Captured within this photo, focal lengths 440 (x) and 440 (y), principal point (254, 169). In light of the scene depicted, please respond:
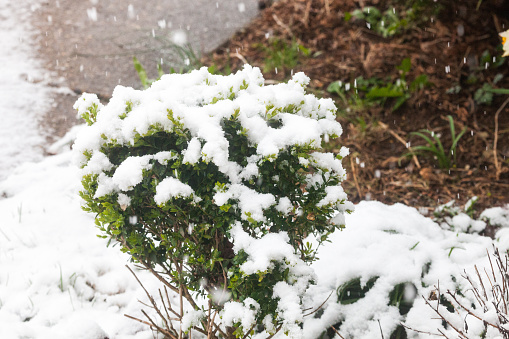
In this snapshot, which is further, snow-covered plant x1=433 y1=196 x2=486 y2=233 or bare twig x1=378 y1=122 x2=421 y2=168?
bare twig x1=378 y1=122 x2=421 y2=168

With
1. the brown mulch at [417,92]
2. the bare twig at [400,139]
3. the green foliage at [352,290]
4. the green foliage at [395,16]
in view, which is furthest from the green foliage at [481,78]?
the green foliage at [352,290]

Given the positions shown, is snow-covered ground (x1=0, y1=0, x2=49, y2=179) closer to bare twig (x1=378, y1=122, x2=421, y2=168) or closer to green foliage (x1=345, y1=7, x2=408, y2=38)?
bare twig (x1=378, y1=122, x2=421, y2=168)

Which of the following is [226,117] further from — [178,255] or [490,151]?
[490,151]

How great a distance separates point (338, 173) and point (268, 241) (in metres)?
0.38

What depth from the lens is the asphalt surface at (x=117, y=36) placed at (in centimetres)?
428

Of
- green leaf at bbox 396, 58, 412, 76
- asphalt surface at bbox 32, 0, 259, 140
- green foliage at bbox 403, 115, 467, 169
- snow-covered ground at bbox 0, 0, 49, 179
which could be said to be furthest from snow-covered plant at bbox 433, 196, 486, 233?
snow-covered ground at bbox 0, 0, 49, 179

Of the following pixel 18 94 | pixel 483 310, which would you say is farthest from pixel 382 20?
pixel 18 94

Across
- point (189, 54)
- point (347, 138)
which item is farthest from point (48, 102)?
point (347, 138)

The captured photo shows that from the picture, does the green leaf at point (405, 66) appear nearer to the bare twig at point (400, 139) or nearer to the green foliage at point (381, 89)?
the green foliage at point (381, 89)

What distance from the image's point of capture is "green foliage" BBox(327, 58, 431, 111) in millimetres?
3479

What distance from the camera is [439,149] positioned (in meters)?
3.15

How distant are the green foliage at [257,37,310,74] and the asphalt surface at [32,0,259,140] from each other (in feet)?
2.32

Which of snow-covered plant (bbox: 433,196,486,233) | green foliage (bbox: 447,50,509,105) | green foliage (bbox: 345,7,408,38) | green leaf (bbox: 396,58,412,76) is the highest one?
green foliage (bbox: 345,7,408,38)

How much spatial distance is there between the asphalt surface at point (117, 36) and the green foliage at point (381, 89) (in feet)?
4.68
